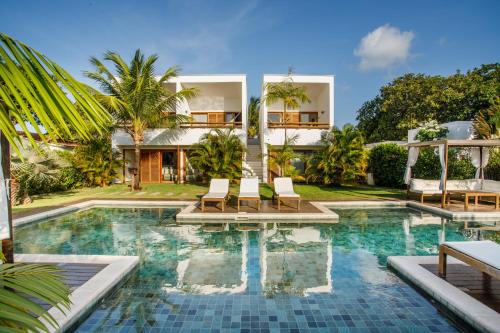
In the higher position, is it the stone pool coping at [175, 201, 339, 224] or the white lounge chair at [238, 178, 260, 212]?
the white lounge chair at [238, 178, 260, 212]

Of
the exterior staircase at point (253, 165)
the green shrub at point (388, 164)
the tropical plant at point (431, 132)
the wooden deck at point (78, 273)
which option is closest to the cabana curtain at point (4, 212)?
the wooden deck at point (78, 273)

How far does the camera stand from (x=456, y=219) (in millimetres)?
8539

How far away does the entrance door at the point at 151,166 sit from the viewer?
18797 mm

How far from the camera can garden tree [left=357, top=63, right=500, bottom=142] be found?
21.7 meters

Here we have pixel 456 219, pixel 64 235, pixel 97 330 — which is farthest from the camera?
pixel 456 219

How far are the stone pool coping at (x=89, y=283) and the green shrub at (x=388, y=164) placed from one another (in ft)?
48.3

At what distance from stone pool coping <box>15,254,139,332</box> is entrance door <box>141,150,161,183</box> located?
14.0 meters

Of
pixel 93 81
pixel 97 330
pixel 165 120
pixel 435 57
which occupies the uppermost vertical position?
pixel 435 57

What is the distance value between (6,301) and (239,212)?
7.82 m

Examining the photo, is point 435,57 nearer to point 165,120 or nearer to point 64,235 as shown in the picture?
point 165,120

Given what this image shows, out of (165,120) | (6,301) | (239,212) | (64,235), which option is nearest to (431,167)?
(239,212)

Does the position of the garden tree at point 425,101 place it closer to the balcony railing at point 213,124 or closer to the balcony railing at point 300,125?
the balcony railing at point 300,125

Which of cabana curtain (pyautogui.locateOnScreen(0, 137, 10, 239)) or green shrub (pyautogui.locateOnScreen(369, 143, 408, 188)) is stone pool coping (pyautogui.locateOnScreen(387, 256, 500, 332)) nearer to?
cabana curtain (pyautogui.locateOnScreen(0, 137, 10, 239))

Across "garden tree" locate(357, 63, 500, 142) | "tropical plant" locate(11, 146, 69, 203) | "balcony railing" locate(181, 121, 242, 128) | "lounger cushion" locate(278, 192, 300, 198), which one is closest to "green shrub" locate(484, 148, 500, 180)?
"garden tree" locate(357, 63, 500, 142)
